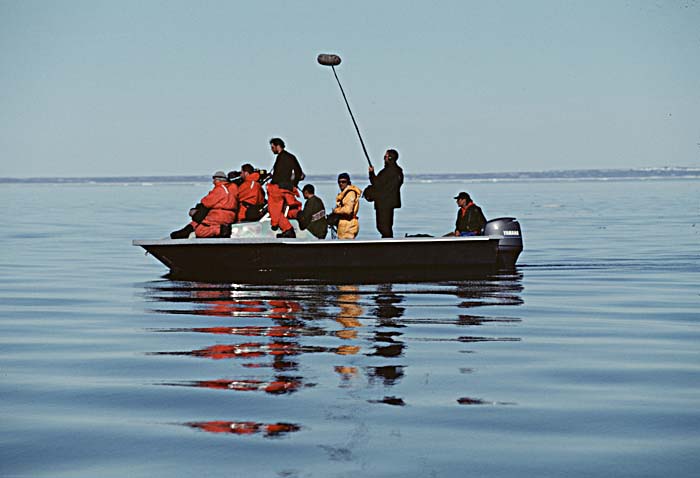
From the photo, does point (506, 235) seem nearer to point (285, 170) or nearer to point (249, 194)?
point (285, 170)

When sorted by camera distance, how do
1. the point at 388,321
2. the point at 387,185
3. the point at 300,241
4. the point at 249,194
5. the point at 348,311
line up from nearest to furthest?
the point at 388,321
the point at 348,311
the point at 300,241
the point at 249,194
the point at 387,185

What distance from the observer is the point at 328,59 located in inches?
845

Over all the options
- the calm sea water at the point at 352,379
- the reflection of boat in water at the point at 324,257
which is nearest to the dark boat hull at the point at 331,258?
the reflection of boat in water at the point at 324,257

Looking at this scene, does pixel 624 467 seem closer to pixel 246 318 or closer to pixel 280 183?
pixel 246 318

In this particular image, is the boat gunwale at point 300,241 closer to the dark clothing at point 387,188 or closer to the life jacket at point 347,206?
the life jacket at point 347,206

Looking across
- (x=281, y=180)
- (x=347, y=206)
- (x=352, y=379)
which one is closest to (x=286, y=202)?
(x=281, y=180)

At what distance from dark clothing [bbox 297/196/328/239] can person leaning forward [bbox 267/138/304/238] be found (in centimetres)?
40

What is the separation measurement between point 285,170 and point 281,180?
0.18m

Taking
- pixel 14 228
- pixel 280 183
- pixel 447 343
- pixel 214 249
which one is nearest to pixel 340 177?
pixel 280 183

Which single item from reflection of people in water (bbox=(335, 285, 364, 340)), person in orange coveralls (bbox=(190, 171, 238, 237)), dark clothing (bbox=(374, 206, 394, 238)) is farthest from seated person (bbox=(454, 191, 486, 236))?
person in orange coveralls (bbox=(190, 171, 238, 237))

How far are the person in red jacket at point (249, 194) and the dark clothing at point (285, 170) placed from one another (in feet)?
1.36

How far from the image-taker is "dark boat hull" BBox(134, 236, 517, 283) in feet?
63.4

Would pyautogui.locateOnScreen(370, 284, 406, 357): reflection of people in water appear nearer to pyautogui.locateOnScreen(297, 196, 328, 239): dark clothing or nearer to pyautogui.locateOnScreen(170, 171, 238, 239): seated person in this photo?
pyautogui.locateOnScreen(297, 196, 328, 239): dark clothing

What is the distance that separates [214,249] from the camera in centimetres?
1948
